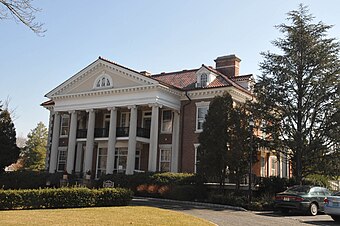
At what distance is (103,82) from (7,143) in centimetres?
1067

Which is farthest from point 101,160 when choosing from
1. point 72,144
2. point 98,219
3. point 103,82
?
point 98,219

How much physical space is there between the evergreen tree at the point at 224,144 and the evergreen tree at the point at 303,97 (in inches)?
85.0

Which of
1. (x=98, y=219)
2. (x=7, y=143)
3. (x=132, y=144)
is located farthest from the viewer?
(x=7, y=143)

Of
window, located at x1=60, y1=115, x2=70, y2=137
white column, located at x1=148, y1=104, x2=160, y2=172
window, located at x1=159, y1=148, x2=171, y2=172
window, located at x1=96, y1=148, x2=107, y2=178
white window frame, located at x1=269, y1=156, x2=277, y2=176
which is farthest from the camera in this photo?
window, located at x1=60, y1=115, x2=70, y2=137

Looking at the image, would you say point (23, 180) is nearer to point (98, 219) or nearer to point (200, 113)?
point (200, 113)

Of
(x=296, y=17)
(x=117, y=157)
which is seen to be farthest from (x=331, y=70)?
(x=117, y=157)

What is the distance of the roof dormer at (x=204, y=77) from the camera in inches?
1395

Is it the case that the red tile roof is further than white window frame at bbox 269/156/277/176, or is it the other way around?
white window frame at bbox 269/156/277/176

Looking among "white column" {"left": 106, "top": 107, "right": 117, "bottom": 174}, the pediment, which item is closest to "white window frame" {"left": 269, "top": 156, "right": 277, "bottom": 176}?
the pediment

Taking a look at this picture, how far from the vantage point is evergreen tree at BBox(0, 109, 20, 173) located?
125 feet

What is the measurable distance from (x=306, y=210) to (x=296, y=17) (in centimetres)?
1461

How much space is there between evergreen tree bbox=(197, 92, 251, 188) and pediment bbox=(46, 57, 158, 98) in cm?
838

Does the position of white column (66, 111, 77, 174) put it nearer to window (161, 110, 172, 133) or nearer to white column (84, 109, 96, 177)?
white column (84, 109, 96, 177)

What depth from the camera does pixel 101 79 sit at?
37.5 meters
